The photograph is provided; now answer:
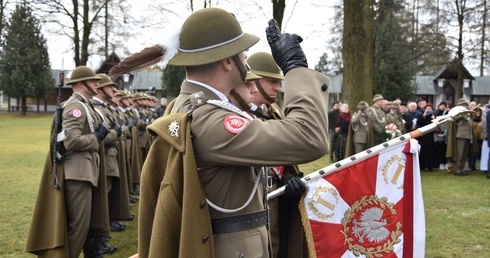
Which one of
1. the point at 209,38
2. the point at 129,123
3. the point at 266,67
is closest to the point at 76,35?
the point at 129,123

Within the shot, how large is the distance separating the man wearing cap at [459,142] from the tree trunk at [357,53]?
2.40 m

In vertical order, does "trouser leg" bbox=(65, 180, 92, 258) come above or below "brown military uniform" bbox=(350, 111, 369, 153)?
below

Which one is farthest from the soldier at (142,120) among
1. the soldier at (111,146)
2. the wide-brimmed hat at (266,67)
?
the wide-brimmed hat at (266,67)

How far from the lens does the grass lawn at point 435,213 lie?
20.8 ft

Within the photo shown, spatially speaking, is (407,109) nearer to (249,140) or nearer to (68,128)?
(68,128)

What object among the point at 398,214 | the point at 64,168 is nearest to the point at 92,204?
the point at 64,168

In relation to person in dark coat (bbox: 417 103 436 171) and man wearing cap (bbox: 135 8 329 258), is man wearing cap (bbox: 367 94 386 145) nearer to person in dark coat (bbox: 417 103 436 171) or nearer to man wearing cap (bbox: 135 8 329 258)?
person in dark coat (bbox: 417 103 436 171)

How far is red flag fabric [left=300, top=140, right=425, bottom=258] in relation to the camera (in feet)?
12.4

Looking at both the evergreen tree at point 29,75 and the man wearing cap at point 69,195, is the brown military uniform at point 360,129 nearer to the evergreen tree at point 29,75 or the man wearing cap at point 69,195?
the man wearing cap at point 69,195

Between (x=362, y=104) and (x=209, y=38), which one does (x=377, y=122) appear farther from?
(x=209, y=38)

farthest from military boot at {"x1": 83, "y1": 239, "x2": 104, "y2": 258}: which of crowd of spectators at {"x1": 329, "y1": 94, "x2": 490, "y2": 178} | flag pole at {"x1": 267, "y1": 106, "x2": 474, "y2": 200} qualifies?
crowd of spectators at {"x1": 329, "y1": 94, "x2": 490, "y2": 178}

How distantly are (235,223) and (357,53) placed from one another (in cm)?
1146

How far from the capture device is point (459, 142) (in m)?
13.0

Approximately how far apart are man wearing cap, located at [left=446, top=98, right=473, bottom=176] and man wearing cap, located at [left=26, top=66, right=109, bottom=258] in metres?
10.3
